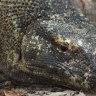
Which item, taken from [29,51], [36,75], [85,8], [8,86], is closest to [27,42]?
[29,51]

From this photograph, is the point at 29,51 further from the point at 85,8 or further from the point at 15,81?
the point at 85,8

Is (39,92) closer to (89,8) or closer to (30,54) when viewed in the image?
(30,54)

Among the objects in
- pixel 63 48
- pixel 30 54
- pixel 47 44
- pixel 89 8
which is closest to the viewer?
pixel 63 48

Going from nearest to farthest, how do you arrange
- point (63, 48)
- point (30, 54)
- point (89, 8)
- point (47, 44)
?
point (63, 48) < point (47, 44) < point (30, 54) < point (89, 8)

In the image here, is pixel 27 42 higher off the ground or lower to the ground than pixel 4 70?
higher

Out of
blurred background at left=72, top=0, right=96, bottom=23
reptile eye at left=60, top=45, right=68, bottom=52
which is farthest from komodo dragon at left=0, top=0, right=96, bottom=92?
blurred background at left=72, top=0, right=96, bottom=23

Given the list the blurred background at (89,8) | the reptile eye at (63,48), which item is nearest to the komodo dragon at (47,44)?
the reptile eye at (63,48)

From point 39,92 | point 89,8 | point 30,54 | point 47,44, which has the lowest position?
point 39,92

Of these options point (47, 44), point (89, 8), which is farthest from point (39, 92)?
point (89, 8)

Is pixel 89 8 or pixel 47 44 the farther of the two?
pixel 89 8
